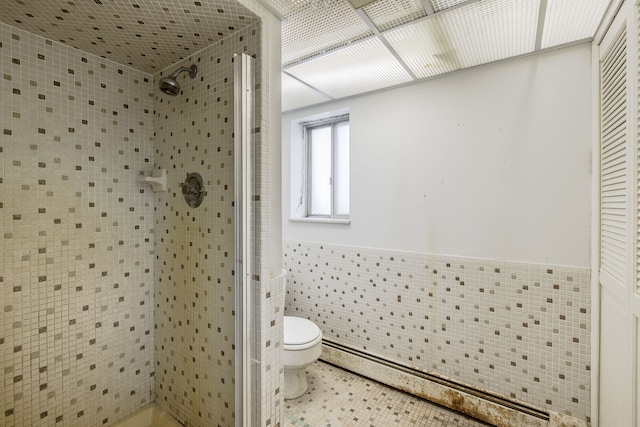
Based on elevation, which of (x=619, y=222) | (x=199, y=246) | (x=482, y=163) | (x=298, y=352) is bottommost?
(x=298, y=352)

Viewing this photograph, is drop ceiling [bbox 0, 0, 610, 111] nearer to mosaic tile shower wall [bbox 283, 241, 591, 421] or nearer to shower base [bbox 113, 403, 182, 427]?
mosaic tile shower wall [bbox 283, 241, 591, 421]

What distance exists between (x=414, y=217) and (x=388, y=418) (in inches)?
49.3

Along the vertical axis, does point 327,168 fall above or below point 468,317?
above

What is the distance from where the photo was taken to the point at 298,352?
1867mm

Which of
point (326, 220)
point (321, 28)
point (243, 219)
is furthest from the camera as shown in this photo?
point (326, 220)

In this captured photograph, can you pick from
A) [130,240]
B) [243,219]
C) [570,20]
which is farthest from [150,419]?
[570,20]

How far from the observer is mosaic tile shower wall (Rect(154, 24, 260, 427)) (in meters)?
1.33

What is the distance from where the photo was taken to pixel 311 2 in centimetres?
124

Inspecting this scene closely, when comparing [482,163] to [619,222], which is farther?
[482,163]

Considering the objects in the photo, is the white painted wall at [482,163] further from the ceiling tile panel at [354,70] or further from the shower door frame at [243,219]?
the shower door frame at [243,219]

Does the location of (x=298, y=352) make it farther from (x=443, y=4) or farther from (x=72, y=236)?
(x=443, y=4)

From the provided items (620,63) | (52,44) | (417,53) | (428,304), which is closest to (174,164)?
(52,44)

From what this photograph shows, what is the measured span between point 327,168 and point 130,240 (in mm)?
1616

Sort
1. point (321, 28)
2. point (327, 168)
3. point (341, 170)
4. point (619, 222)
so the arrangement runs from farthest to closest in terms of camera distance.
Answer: point (327, 168), point (341, 170), point (321, 28), point (619, 222)
